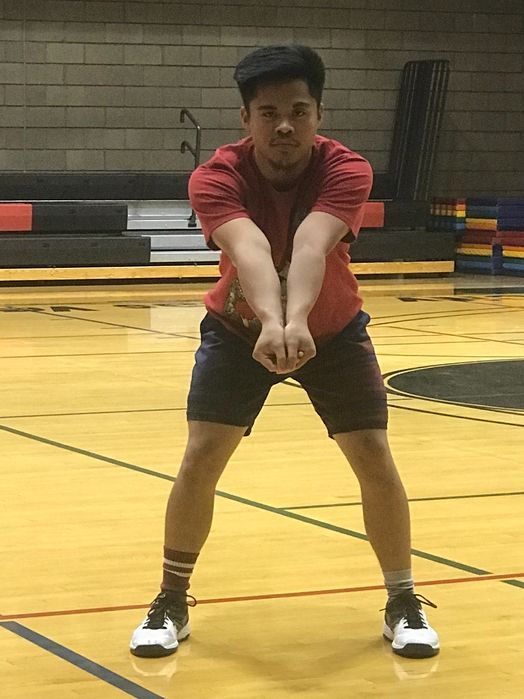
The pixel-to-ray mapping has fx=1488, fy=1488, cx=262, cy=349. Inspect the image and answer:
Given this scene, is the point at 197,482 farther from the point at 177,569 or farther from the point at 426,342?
the point at 426,342

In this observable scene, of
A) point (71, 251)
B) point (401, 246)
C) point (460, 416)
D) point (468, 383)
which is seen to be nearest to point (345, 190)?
point (460, 416)

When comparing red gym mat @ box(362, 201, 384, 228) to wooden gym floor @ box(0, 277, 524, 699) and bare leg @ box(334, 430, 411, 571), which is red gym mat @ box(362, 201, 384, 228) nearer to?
wooden gym floor @ box(0, 277, 524, 699)

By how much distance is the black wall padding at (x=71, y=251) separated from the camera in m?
14.3

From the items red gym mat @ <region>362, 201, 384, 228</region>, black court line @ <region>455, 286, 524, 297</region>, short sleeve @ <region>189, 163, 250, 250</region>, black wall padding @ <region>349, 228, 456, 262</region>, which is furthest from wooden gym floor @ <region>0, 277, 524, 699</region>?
red gym mat @ <region>362, 201, 384, 228</region>

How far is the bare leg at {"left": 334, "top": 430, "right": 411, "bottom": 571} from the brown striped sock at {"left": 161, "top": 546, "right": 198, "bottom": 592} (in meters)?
0.44

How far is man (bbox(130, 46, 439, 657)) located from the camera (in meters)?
3.32

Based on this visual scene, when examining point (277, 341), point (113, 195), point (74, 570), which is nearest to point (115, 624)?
point (74, 570)

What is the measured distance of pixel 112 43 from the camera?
16.1 meters

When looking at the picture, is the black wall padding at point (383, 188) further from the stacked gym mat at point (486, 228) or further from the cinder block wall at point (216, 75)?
the stacked gym mat at point (486, 228)

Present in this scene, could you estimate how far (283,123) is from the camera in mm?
3332

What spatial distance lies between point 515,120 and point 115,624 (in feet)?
49.2

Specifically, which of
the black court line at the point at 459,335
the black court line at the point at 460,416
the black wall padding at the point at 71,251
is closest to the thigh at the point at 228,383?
the black court line at the point at 460,416

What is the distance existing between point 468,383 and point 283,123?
4.97 m

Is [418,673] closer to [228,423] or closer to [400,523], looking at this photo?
[400,523]
